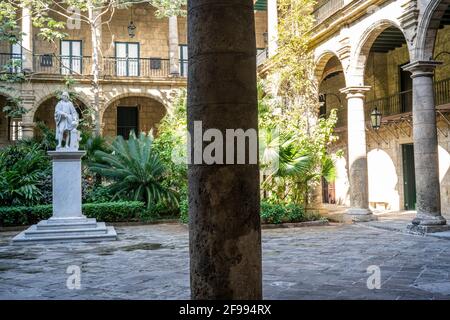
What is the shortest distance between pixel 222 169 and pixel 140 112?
23945 mm

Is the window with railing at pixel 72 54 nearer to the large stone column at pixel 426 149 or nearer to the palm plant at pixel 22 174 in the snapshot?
the palm plant at pixel 22 174

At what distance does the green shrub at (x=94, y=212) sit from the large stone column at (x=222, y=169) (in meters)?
12.4

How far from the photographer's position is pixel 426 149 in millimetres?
10492

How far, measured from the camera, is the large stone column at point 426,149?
34.3 ft

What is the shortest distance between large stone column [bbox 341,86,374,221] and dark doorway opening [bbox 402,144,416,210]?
13.5 feet

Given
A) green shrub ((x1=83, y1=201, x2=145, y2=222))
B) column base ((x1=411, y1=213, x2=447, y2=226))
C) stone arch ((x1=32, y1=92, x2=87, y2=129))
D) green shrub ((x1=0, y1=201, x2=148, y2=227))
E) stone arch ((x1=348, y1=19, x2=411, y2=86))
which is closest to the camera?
column base ((x1=411, y1=213, x2=447, y2=226))

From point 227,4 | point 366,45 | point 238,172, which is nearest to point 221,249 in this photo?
point 238,172

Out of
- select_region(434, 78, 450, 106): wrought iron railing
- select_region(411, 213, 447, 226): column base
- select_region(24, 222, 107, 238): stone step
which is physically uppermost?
select_region(434, 78, 450, 106): wrought iron railing

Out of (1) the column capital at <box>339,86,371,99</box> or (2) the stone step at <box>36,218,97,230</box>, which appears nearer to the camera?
(2) the stone step at <box>36,218,97,230</box>

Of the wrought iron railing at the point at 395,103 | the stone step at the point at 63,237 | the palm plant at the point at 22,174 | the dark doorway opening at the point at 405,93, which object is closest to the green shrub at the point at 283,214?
the stone step at the point at 63,237

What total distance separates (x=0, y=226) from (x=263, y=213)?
7.29 metres

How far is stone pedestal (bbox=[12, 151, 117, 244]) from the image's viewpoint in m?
10.5

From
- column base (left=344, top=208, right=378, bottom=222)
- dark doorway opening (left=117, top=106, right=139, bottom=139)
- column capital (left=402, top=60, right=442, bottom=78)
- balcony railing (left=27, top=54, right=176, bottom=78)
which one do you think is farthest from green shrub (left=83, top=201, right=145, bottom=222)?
dark doorway opening (left=117, top=106, right=139, bottom=139)

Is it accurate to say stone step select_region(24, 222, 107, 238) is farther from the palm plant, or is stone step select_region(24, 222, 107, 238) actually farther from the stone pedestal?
the palm plant
